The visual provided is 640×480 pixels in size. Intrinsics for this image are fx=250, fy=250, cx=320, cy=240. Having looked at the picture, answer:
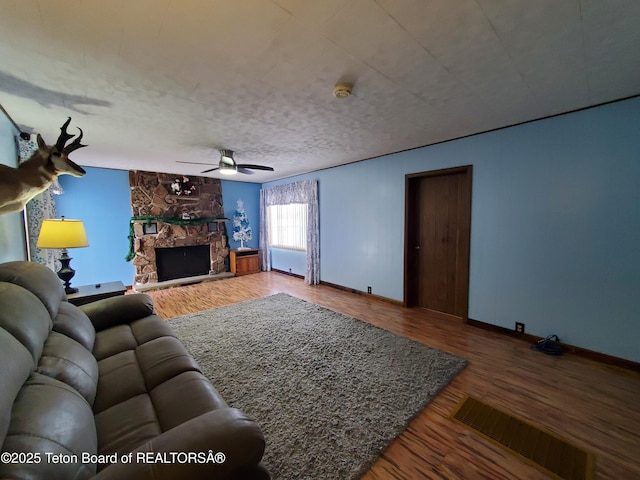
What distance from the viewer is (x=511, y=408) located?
72.8 inches

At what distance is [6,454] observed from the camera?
68 centimetres

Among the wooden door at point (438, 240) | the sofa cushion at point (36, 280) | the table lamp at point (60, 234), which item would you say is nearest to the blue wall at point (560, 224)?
the wooden door at point (438, 240)

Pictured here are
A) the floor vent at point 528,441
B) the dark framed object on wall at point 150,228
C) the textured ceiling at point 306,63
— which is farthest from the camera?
the dark framed object on wall at point 150,228

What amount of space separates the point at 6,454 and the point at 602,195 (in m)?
4.03

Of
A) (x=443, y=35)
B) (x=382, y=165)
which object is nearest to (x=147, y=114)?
(x=443, y=35)

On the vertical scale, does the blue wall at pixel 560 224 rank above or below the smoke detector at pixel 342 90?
below

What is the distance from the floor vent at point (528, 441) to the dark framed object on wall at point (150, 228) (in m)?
5.95

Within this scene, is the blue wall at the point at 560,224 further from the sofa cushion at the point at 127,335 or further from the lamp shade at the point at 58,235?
the lamp shade at the point at 58,235

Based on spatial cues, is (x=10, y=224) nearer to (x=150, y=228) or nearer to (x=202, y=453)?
(x=202, y=453)

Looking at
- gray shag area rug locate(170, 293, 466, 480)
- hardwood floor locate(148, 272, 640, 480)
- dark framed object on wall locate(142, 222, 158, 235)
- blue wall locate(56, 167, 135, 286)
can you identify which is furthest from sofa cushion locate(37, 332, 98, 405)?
dark framed object on wall locate(142, 222, 158, 235)

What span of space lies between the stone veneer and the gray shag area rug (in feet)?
8.46

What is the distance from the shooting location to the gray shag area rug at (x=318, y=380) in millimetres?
1510

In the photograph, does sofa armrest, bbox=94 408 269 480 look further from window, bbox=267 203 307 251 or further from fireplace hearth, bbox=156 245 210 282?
fireplace hearth, bbox=156 245 210 282

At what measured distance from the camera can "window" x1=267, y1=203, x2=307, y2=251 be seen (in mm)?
5914
